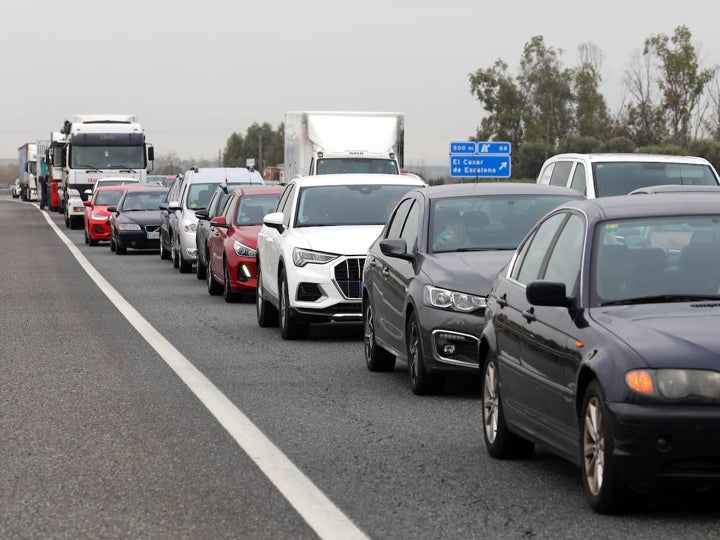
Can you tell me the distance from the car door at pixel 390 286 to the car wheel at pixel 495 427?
10.1 feet

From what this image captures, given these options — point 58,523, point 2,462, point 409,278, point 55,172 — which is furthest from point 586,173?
point 55,172

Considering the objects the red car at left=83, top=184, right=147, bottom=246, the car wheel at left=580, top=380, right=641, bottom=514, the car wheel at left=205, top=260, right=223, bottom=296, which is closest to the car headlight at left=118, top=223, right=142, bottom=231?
the red car at left=83, top=184, right=147, bottom=246

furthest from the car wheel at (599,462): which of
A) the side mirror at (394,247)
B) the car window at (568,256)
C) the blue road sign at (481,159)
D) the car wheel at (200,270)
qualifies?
the blue road sign at (481,159)

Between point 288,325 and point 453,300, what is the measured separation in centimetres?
474

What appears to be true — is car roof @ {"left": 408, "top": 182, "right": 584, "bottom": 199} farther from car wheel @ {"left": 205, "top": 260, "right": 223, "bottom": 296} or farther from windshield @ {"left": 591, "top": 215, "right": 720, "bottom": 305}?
car wheel @ {"left": 205, "top": 260, "right": 223, "bottom": 296}

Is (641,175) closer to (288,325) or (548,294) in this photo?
(288,325)

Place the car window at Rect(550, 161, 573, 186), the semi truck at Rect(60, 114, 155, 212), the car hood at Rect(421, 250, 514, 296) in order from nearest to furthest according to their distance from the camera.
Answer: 1. the car hood at Rect(421, 250, 514, 296)
2. the car window at Rect(550, 161, 573, 186)
3. the semi truck at Rect(60, 114, 155, 212)

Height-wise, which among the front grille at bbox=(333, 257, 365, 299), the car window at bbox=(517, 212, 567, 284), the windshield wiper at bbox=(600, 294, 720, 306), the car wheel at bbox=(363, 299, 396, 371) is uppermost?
the car window at bbox=(517, 212, 567, 284)

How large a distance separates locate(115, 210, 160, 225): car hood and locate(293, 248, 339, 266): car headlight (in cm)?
2023

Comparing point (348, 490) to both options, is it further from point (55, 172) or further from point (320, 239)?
point (55, 172)

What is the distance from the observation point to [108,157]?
164 feet

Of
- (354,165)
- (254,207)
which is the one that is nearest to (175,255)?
(354,165)

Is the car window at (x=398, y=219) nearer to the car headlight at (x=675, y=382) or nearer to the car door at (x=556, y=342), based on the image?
the car door at (x=556, y=342)

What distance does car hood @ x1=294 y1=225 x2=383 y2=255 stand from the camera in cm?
1590
